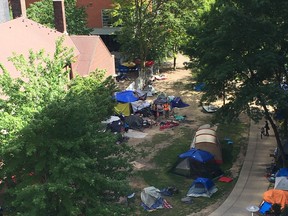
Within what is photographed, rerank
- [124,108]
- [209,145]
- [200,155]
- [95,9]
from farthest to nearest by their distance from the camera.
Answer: [95,9]
[124,108]
[209,145]
[200,155]

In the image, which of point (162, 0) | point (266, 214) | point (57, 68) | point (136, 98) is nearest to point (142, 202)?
point (266, 214)

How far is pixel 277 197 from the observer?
2122 centimetres

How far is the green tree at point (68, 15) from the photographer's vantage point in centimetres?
4189

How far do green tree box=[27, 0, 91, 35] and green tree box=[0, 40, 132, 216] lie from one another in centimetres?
2720

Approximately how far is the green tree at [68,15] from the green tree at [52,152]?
27203mm

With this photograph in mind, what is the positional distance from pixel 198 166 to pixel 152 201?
14.5 ft

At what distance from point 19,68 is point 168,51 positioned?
1345 inches

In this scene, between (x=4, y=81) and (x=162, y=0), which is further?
(x=162, y=0)

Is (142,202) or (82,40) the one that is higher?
(82,40)

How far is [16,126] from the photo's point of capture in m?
14.0

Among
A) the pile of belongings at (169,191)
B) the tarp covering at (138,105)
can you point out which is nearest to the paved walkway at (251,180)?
the pile of belongings at (169,191)

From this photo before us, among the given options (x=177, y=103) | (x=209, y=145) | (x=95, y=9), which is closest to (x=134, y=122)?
(x=177, y=103)

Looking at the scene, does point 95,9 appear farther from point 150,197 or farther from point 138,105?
point 150,197

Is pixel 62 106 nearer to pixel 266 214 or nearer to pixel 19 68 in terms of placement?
pixel 19 68
